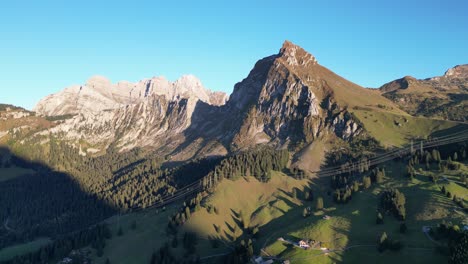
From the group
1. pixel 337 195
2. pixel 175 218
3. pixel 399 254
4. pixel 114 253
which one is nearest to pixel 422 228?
pixel 399 254

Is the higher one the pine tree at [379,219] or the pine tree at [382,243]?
the pine tree at [379,219]

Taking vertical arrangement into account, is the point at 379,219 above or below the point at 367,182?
below

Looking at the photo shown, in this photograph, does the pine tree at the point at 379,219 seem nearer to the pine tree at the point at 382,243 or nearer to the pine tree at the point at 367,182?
the pine tree at the point at 382,243

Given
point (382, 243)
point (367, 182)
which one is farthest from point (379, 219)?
point (367, 182)

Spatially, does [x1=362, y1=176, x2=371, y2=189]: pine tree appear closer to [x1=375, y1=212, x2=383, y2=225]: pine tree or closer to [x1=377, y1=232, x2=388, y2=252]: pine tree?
[x1=375, y1=212, x2=383, y2=225]: pine tree

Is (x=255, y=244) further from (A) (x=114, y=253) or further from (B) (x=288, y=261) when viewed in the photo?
(A) (x=114, y=253)

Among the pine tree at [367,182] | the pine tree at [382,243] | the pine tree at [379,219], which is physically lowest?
the pine tree at [382,243]

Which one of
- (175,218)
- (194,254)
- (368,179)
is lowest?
Answer: (194,254)

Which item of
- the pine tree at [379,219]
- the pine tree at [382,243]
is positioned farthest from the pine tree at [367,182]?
the pine tree at [382,243]

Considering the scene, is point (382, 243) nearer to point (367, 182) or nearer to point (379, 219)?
point (379, 219)

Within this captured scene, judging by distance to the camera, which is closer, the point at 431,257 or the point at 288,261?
the point at 431,257

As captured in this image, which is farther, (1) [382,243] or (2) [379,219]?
(2) [379,219]
